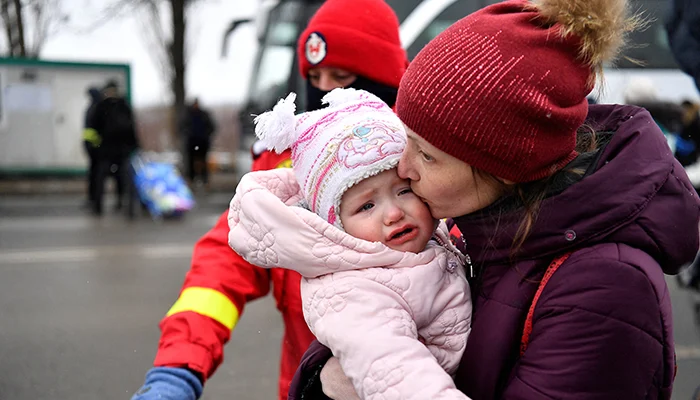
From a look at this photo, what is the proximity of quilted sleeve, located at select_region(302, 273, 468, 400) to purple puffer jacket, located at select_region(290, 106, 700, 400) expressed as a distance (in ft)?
0.35

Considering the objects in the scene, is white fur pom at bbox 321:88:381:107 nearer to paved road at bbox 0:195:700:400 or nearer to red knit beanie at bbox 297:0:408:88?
red knit beanie at bbox 297:0:408:88

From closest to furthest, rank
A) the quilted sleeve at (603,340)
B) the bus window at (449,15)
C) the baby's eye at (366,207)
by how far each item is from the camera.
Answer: the quilted sleeve at (603,340) → the baby's eye at (366,207) → the bus window at (449,15)

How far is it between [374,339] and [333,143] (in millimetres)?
406

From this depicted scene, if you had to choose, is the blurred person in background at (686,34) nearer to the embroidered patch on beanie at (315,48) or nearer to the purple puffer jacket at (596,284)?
the embroidered patch on beanie at (315,48)

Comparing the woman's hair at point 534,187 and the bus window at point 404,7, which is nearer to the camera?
the woman's hair at point 534,187

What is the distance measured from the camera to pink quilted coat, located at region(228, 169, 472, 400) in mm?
1030

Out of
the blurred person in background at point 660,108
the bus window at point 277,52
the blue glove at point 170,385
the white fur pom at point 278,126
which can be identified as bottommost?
the bus window at point 277,52

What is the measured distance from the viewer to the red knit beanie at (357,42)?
6.61ft

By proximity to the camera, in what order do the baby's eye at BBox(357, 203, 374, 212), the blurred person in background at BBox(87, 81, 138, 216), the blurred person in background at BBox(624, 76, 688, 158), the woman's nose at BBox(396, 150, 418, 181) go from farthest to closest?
the blurred person in background at BBox(87, 81, 138, 216) < the blurred person in background at BBox(624, 76, 688, 158) < the baby's eye at BBox(357, 203, 374, 212) < the woman's nose at BBox(396, 150, 418, 181)

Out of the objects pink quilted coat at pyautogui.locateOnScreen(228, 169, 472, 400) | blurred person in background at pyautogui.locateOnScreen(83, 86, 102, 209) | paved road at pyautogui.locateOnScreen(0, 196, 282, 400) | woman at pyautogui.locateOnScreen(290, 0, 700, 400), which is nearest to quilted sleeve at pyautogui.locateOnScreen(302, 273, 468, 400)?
pink quilted coat at pyautogui.locateOnScreen(228, 169, 472, 400)

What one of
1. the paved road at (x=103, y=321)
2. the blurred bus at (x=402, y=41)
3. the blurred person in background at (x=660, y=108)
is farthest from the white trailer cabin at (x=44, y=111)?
the blurred person in background at (x=660, y=108)

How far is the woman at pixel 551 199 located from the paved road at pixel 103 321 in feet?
8.15

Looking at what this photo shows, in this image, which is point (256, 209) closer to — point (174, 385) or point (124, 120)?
point (174, 385)

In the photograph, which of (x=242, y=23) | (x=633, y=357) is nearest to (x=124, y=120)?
(x=242, y=23)
